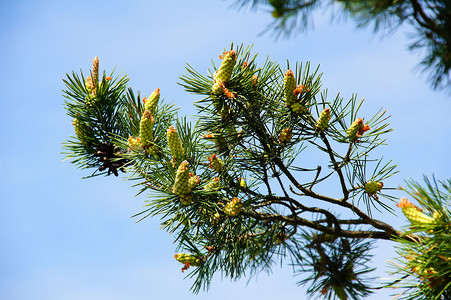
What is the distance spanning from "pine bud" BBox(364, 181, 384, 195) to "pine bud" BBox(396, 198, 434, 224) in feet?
0.59

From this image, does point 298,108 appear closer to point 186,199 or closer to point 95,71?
point 186,199

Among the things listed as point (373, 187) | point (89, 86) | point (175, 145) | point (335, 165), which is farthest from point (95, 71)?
point (373, 187)

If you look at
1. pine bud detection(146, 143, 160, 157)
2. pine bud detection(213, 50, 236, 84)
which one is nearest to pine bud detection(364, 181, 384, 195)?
pine bud detection(213, 50, 236, 84)

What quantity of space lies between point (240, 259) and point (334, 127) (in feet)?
1.57

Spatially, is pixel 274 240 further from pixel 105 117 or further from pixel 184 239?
pixel 105 117

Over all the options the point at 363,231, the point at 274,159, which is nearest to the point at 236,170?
the point at 274,159

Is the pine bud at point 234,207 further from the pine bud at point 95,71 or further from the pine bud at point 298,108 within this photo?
the pine bud at point 95,71

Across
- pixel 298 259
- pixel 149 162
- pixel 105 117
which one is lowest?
pixel 298 259

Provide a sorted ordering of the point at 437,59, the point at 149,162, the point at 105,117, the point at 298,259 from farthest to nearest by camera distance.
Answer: the point at 105,117
the point at 298,259
the point at 149,162
the point at 437,59

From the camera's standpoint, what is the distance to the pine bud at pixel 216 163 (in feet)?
4.74

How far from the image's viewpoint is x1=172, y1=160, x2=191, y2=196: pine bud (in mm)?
1273

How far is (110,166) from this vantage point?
1.61m

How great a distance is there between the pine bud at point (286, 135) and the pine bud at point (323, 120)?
0.26 feet

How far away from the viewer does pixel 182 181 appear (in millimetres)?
1285
